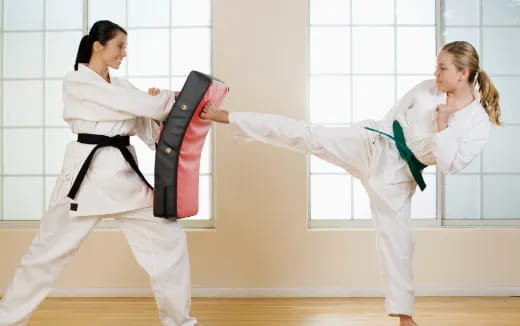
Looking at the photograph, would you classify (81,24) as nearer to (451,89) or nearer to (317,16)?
(317,16)

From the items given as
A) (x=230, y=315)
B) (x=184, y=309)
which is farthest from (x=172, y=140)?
(x=230, y=315)

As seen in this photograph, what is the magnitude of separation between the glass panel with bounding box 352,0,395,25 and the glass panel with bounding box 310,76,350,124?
38cm

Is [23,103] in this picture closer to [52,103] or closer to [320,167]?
[52,103]

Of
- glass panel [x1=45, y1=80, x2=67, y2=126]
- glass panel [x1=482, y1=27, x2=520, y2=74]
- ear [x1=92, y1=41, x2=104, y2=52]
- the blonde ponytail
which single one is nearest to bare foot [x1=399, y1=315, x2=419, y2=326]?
the blonde ponytail

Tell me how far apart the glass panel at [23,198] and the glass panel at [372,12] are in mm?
2219

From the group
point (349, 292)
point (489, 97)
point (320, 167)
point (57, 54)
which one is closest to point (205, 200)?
point (320, 167)

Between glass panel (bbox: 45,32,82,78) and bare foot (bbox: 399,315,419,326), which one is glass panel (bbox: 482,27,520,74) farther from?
glass panel (bbox: 45,32,82,78)

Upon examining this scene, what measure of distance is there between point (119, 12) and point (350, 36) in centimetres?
144

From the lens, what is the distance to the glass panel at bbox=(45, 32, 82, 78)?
378cm

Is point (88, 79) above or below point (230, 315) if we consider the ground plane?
above

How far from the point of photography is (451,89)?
2506mm

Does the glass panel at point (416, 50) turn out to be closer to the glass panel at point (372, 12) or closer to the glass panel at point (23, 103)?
the glass panel at point (372, 12)

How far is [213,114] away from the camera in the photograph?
2.46 m

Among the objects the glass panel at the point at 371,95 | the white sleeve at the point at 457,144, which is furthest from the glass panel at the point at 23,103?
the white sleeve at the point at 457,144
